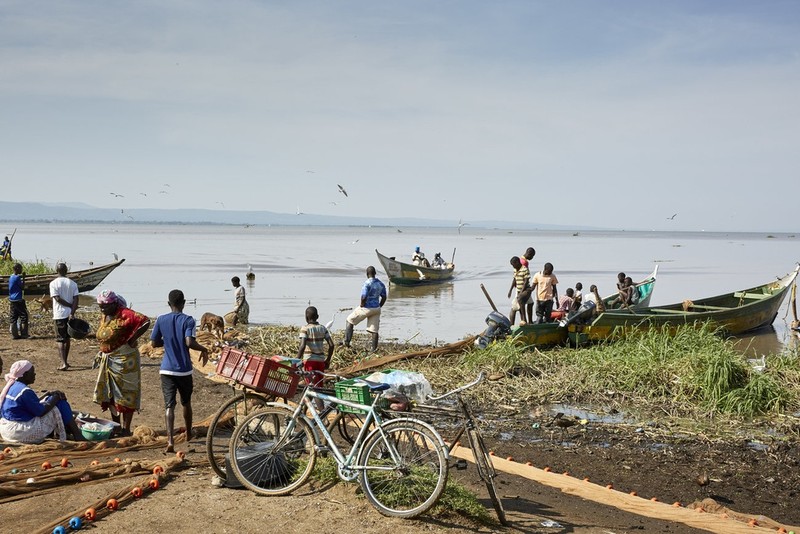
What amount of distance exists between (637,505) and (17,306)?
12.6 metres

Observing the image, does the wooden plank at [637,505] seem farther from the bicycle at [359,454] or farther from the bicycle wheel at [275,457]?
the bicycle wheel at [275,457]

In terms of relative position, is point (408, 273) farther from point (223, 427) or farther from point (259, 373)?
point (259, 373)

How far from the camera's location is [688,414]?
10.3 meters

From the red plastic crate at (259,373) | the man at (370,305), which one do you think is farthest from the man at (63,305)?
the red plastic crate at (259,373)

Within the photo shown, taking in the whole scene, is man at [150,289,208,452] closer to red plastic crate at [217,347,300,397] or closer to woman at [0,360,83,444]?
woman at [0,360,83,444]

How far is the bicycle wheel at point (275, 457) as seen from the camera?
19.3ft

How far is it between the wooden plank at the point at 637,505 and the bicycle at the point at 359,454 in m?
2.16

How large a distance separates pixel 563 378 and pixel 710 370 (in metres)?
2.21

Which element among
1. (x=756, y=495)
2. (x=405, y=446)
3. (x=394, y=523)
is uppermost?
(x=405, y=446)

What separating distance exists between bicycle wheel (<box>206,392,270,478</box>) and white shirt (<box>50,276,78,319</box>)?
539 centimetres

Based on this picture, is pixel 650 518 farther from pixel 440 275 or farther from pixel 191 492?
pixel 440 275

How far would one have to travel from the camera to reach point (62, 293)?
11938mm

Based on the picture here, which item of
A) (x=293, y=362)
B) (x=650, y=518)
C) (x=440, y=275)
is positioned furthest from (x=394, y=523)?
(x=440, y=275)

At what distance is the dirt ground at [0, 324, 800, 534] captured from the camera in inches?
211
